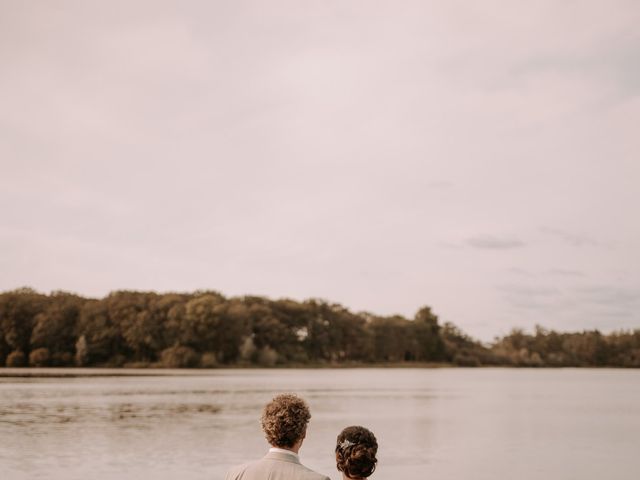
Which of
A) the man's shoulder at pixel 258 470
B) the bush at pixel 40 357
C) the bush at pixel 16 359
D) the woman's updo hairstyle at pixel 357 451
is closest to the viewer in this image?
the man's shoulder at pixel 258 470

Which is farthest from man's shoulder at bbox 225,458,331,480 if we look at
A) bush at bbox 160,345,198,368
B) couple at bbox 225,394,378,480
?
bush at bbox 160,345,198,368

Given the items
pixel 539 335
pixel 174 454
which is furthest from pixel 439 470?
pixel 539 335

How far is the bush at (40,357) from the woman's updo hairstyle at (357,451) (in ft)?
333

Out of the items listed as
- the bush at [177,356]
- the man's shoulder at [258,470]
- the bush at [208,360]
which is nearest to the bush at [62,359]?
the bush at [177,356]

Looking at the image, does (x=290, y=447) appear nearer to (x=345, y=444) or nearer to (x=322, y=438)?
(x=345, y=444)

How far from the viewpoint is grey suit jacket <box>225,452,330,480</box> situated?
14.2 ft

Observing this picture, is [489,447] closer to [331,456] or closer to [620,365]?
[331,456]

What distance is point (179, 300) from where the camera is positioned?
110 meters

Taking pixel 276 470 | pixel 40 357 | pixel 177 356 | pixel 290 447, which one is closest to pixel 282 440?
pixel 290 447

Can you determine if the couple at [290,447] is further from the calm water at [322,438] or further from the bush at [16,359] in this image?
the bush at [16,359]

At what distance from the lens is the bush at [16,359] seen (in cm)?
9806

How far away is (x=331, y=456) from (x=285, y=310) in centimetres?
10899

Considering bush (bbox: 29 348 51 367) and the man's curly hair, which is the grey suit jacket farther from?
bush (bbox: 29 348 51 367)

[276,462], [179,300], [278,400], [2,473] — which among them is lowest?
[2,473]
